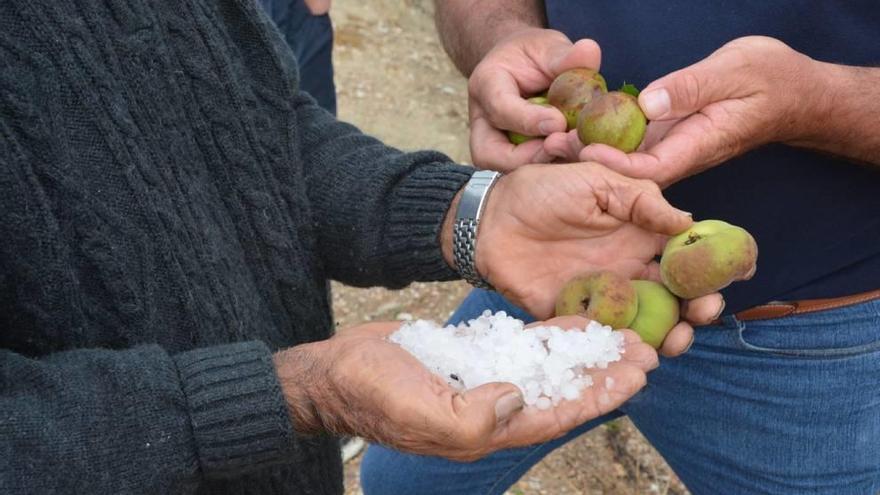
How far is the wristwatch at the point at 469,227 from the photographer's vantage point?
1.83 m

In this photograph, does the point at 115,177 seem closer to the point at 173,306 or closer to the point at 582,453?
the point at 173,306

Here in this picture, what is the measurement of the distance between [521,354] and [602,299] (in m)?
0.19

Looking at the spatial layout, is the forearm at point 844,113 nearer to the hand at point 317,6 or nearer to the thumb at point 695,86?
the thumb at point 695,86

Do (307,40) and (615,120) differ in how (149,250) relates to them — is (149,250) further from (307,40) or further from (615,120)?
(307,40)

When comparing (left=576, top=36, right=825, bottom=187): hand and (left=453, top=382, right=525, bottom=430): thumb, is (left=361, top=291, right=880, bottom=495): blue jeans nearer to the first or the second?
(left=576, top=36, right=825, bottom=187): hand

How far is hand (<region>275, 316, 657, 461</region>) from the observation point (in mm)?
1275

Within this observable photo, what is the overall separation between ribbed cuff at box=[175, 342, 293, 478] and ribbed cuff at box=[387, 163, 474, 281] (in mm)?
532

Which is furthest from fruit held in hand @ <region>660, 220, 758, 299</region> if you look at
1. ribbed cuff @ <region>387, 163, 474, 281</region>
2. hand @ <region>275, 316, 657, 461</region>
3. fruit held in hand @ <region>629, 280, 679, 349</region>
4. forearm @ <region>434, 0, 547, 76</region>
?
forearm @ <region>434, 0, 547, 76</region>

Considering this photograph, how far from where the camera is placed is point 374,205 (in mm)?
1843

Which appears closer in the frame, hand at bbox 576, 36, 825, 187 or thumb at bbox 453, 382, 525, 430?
thumb at bbox 453, 382, 525, 430

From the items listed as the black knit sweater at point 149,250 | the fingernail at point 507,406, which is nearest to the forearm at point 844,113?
the fingernail at point 507,406

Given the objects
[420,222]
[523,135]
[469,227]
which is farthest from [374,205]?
[523,135]

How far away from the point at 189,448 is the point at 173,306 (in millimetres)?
274

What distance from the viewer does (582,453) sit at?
12.1 ft
